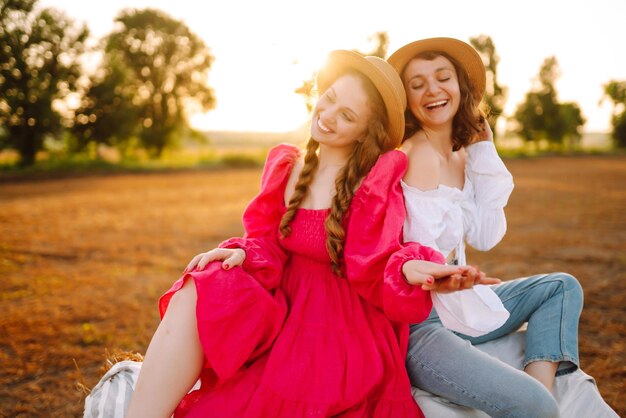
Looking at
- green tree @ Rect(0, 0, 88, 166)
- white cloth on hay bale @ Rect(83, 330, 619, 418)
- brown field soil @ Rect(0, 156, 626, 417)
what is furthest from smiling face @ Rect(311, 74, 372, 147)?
green tree @ Rect(0, 0, 88, 166)

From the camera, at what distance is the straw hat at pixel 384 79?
238cm

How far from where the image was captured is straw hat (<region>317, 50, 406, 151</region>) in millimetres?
2377

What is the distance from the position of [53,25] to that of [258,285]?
88.0 ft

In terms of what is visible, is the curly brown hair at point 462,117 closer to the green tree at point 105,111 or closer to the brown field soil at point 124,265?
the brown field soil at point 124,265

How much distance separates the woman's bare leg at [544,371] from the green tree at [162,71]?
1253 inches

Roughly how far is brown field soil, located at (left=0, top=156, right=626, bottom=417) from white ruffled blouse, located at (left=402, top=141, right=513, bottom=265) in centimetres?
150

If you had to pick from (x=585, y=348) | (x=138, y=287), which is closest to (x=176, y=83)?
(x=138, y=287)

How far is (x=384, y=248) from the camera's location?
2.19 metres

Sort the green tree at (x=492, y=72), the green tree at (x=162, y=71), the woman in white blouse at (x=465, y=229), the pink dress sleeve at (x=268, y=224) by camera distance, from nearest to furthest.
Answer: the woman in white blouse at (x=465, y=229), the pink dress sleeve at (x=268, y=224), the green tree at (x=162, y=71), the green tree at (x=492, y=72)

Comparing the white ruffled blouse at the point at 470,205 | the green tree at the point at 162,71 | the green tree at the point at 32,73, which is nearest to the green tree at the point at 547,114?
the green tree at the point at 162,71

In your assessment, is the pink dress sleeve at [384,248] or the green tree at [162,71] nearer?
the pink dress sleeve at [384,248]

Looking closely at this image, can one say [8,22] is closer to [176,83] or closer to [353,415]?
[176,83]

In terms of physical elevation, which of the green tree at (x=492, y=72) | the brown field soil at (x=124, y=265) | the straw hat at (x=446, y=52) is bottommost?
the brown field soil at (x=124, y=265)

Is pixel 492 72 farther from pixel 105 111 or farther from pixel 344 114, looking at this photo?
pixel 344 114
